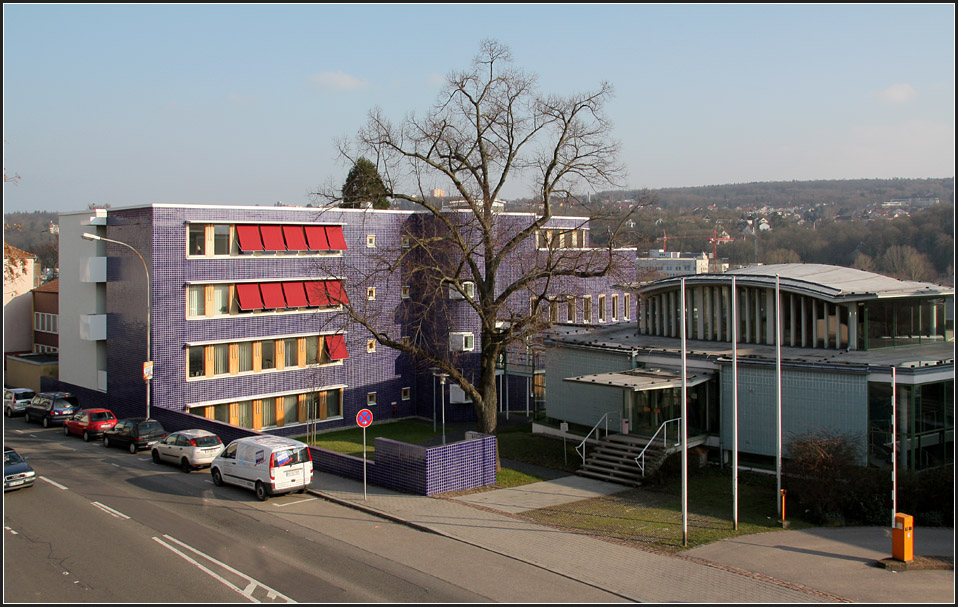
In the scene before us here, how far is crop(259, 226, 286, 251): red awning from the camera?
3350 centimetres

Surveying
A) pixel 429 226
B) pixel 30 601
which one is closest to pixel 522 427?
pixel 429 226

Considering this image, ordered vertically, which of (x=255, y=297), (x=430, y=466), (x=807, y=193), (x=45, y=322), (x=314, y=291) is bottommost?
(x=430, y=466)

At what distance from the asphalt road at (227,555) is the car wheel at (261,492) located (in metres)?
0.33

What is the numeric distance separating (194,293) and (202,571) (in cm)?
1981

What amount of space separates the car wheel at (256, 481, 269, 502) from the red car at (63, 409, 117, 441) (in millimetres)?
12858

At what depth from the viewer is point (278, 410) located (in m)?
34.8

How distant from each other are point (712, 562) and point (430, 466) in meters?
8.25

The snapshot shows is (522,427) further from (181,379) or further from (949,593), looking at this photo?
(949,593)

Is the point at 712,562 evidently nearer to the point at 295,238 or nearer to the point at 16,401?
the point at 295,238

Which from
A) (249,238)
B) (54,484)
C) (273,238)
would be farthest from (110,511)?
(273,238)

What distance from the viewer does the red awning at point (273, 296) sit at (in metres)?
Answer: 33.8

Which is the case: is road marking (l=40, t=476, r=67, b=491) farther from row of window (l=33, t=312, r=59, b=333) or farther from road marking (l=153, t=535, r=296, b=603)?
row of window (l=33, t=312, r=59, b=333)

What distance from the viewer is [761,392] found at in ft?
72.6

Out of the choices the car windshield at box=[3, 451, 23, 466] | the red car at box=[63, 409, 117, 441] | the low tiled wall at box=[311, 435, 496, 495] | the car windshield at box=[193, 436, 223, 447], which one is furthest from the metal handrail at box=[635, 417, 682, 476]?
the red car at box=[63, 409, 117, 441]
